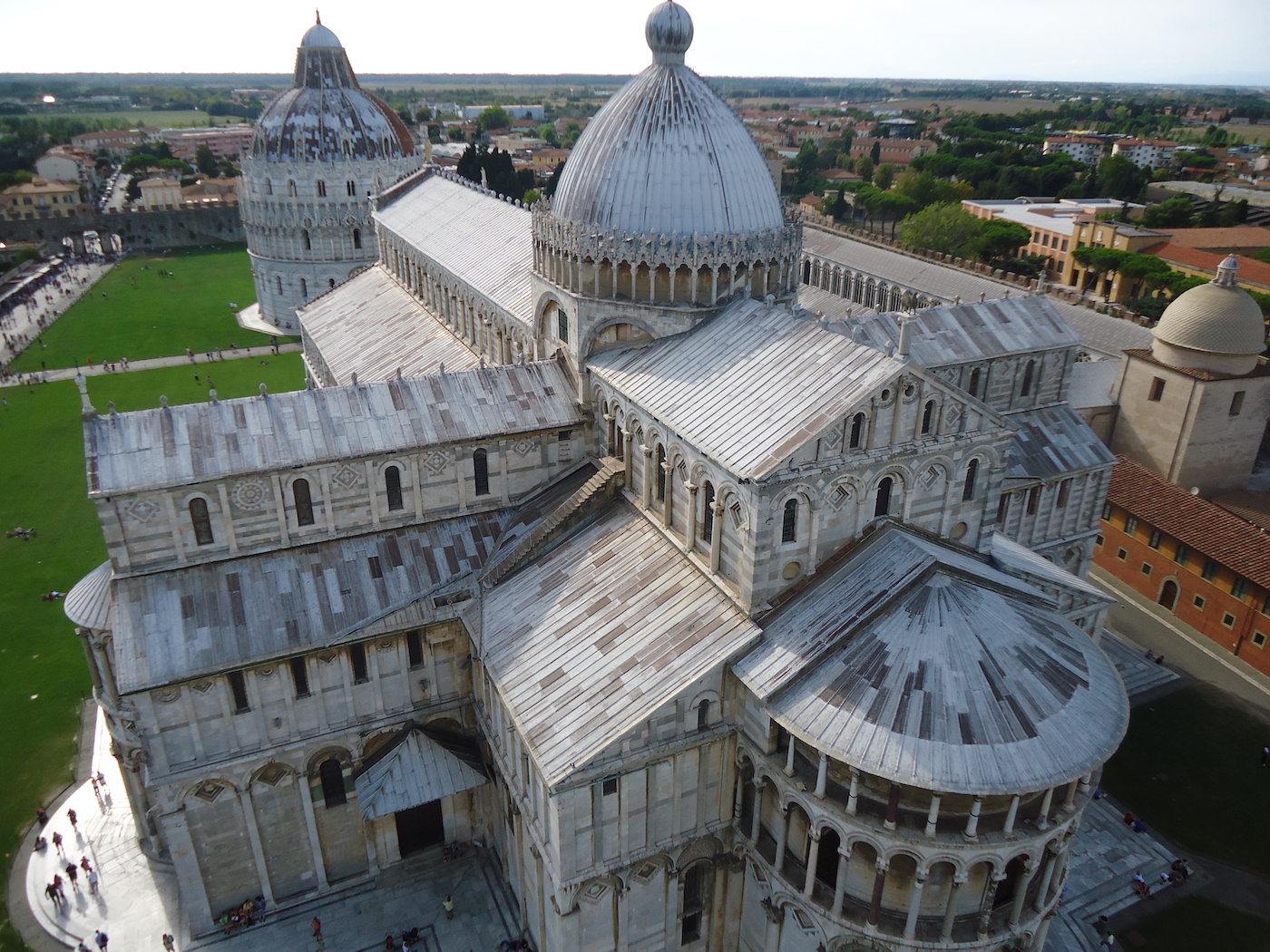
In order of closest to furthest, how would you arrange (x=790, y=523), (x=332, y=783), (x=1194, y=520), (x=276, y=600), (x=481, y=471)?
1. (x=790, y=523)
2. (x=276, y=600)
3. (x=332, y=783)
4. (x=481, y=471)
5. (x=1194, y=520)

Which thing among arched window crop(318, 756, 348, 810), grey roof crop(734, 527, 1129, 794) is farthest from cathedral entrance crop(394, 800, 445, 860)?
grey roof crop(734, 527, 1129, 794)

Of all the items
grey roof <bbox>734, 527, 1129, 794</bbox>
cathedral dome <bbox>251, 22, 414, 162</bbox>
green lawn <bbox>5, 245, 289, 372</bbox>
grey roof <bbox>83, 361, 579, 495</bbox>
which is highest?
cathedral dome <bbox>251, 22, 414, 162</bbox>

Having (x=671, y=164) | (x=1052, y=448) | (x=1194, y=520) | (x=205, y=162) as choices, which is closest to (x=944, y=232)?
(x=1194, y=520)

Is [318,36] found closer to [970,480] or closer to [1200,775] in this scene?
[970,480]

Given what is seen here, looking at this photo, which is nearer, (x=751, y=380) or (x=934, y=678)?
(x=934, y=678)

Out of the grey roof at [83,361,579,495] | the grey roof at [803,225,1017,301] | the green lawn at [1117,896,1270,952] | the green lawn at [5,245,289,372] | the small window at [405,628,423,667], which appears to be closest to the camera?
the grey roof at [83,361,579,495]

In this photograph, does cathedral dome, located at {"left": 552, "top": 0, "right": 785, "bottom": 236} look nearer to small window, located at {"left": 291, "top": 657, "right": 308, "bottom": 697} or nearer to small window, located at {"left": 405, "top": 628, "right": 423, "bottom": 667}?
small window, located at {"left": 405, "top": 628, "right": 423, "bottom": 667}
